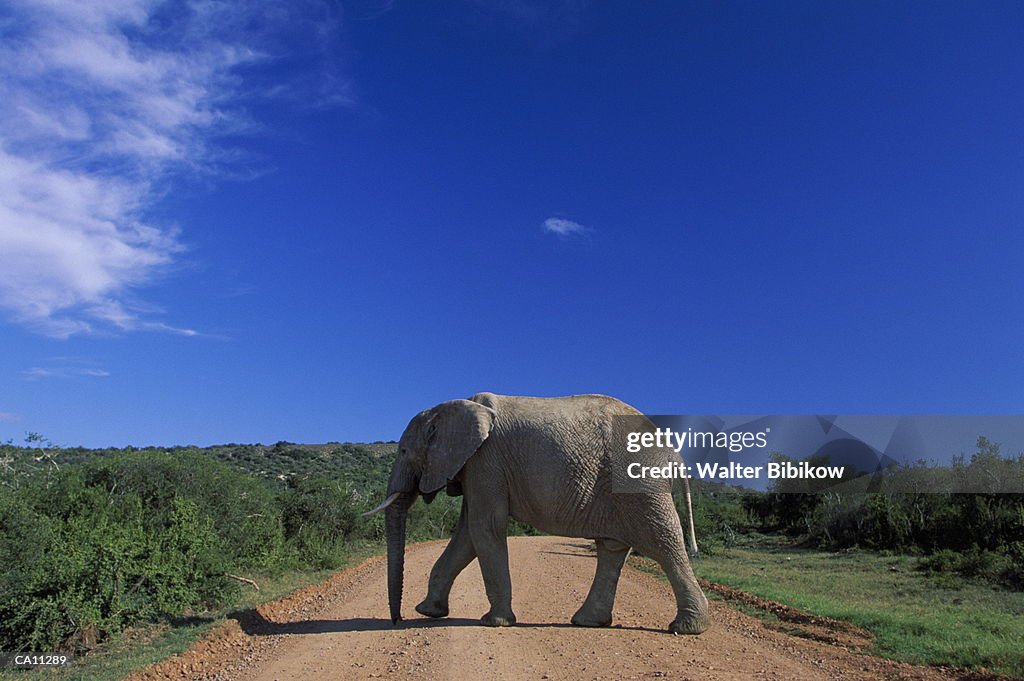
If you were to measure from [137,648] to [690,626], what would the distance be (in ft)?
24.7

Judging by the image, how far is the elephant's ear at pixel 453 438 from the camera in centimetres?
1080

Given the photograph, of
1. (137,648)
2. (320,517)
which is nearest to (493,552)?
(137,648)

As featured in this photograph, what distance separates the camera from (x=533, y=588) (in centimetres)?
1483

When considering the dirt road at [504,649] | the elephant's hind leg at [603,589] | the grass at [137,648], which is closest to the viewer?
the dirt road at [504,649]

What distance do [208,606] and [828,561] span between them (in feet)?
64.4

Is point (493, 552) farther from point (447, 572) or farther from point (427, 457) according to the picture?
point (427, 457)

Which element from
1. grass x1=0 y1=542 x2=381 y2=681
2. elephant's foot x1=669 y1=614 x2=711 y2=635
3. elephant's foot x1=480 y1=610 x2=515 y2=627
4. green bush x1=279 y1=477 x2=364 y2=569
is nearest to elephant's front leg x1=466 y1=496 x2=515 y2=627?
elephant's foot x1=480 y1=610 x2=515 y2=627

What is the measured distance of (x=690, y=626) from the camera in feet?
33.2

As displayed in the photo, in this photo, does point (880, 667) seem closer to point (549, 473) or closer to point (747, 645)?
point (747, 645)

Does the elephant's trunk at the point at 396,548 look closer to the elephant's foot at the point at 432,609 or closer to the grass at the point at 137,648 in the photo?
the elephant's foot at the point at 432,609

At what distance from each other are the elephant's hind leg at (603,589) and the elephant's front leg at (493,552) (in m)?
1.09

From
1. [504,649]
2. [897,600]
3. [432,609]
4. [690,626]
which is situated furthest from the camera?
[897,600]

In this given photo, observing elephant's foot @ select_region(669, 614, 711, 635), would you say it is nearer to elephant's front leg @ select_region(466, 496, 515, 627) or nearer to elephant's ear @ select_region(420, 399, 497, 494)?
elephant's front leg @ select_region(466, 496, 515, 627)

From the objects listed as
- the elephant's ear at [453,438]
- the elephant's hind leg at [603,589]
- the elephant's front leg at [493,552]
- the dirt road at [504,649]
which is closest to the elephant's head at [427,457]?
the elephant's ear at [453,438]
